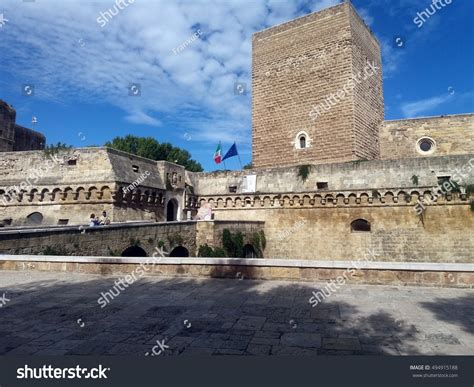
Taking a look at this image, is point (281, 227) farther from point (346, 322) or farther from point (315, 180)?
point (346, 322)

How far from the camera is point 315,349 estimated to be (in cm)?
314

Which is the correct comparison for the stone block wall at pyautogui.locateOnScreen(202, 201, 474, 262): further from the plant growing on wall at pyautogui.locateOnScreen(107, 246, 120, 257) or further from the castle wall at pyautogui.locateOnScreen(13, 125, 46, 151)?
the castle wall at pyautogui.locateOnScreen(13, 125, 46, 151)

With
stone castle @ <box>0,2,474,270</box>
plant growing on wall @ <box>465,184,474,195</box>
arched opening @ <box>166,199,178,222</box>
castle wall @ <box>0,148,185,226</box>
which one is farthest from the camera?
Answer: arched opening @ <box>166,199,178,222</box>

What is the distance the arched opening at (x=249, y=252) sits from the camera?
53.2 feet

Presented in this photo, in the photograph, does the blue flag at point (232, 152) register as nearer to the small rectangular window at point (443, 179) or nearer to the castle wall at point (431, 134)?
the castle wall at point (431, 134)

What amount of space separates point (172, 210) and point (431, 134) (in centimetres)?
1606

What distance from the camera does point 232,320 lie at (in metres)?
4.03

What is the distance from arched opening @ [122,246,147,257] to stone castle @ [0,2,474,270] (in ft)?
11.7

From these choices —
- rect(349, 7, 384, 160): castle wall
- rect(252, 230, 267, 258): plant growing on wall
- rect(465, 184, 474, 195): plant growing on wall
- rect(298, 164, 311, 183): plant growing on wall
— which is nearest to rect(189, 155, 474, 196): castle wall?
rect(298, 164, 311, 183): plant growing on wall

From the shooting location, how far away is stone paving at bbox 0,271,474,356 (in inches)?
126

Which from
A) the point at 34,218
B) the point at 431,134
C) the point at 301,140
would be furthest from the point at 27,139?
the point at 431,134

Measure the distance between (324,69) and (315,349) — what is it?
60.5 feet

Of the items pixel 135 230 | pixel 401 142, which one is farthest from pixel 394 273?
pixel 401 142

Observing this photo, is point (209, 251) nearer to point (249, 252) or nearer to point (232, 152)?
point (249, 252)
